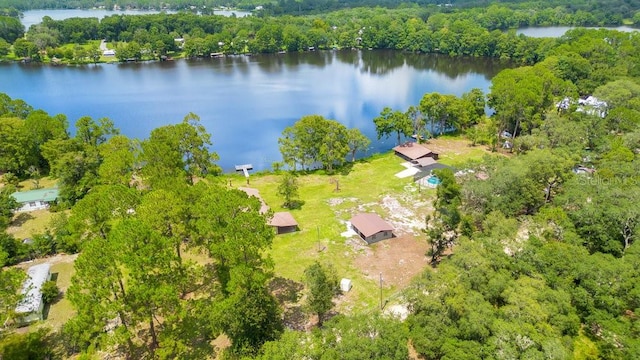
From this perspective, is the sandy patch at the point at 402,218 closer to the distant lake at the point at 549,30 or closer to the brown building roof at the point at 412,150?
the brown building roof at the point at 412,150

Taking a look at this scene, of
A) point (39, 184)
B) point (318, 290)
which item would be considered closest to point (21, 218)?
point (39, 184)

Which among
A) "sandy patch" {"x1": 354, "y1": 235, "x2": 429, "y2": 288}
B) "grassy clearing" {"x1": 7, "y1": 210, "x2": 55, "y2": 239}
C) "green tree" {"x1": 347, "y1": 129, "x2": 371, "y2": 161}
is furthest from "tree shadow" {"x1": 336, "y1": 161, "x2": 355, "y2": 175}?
"grassy clearing" {"x1": 7, "y1": 210, "x2": 55, "y2": 239}

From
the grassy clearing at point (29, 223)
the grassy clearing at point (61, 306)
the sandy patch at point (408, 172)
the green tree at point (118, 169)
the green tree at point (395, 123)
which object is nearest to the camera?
the grassy clearing at point (61, 306)

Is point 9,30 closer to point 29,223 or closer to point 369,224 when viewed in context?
point 29,223

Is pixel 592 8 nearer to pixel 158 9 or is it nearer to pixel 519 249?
pixel 519 249

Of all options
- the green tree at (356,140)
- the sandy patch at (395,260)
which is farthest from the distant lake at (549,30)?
the sandy patch at (395,260)

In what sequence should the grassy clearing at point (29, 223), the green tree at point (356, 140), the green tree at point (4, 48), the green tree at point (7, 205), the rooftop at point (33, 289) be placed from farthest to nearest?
the green tree at point (4, 48) → the green tree at point (356, 140) → the green tree at point (7, 205) → the grassy clearing at point (29, 223) → the rooftop at point (33, 289)
